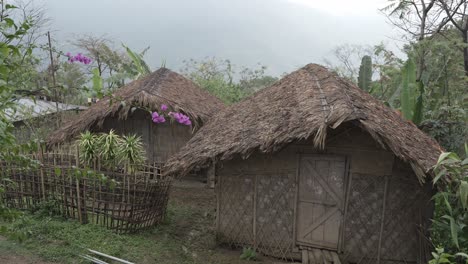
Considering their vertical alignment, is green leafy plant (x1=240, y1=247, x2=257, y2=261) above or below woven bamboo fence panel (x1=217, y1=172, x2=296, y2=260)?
below

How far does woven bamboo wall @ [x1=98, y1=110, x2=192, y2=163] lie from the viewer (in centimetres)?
1054

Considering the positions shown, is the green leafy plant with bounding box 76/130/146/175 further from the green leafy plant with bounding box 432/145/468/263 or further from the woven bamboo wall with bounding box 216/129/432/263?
the green leafy plant with bounding box 432/145/468/263

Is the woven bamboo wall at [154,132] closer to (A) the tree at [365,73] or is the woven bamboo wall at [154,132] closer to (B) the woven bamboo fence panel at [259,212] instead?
(B) the woven bamboo fence panel at [259,212]

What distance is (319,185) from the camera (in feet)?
20.5

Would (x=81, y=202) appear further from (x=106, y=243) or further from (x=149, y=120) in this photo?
(x=149, y=120)

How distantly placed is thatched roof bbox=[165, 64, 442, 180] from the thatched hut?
247cm

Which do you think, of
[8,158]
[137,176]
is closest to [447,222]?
[137,176]

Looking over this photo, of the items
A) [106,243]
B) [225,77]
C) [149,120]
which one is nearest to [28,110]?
[149,120]

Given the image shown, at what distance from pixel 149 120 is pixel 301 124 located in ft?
19.6

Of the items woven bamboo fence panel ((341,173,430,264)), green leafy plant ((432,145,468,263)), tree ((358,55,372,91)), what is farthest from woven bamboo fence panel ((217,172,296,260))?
tree ((358,55,372,91))

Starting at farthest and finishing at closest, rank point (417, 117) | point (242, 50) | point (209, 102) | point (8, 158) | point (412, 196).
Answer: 1. point (242, 50)
2. point (209, 102)
3. point (417, 117)
4. point (412, 196)
5. point (8, 158)

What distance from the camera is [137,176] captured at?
6426mm

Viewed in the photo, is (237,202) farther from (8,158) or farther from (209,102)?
(209,102)

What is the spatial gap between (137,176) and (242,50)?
99.1 metres
